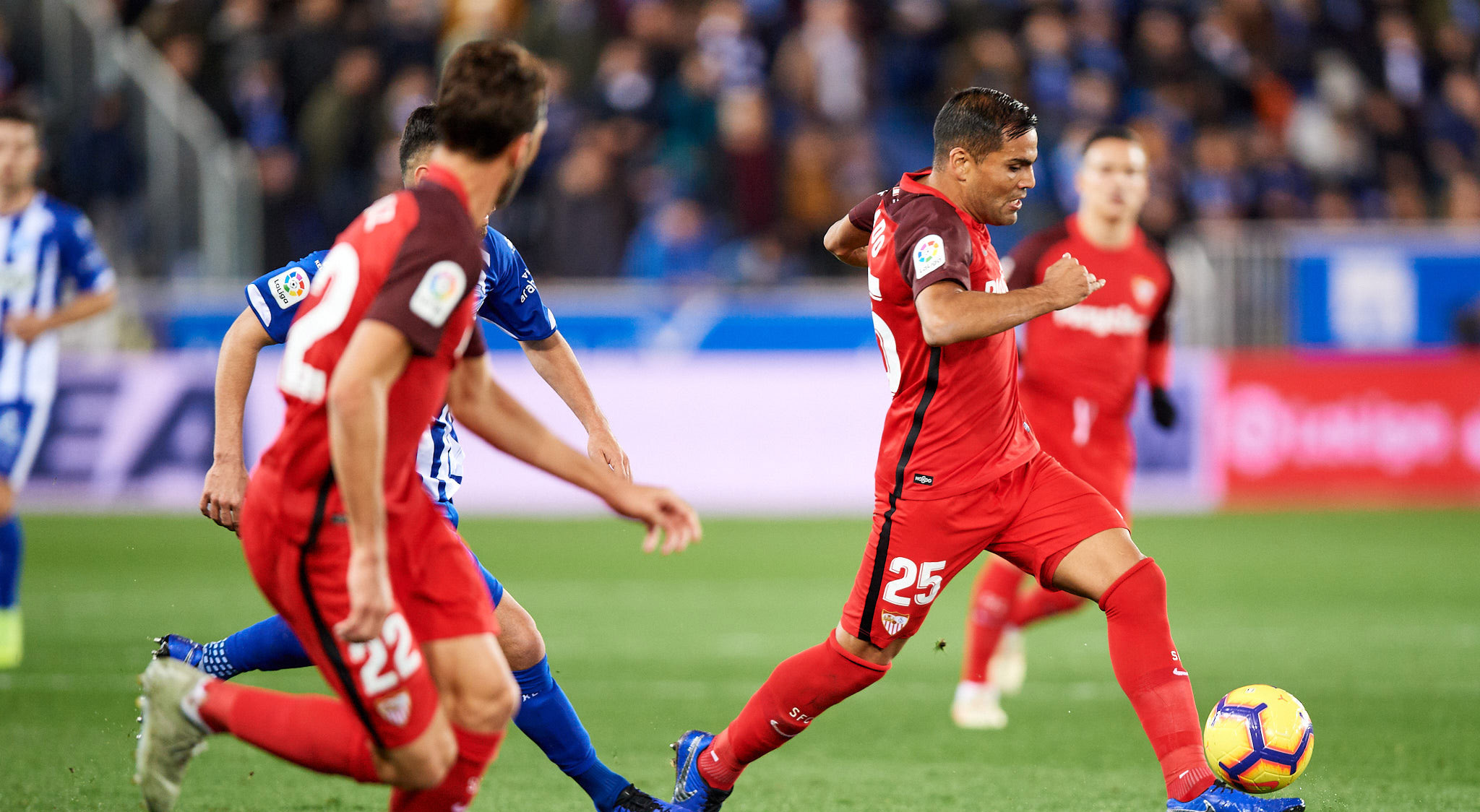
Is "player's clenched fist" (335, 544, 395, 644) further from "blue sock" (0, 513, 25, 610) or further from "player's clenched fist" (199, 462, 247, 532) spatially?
"blue sock" (0, 513, 25, 610)

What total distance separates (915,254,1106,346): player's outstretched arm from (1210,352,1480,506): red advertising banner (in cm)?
1045

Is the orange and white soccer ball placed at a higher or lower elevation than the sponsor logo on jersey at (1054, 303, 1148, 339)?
lower

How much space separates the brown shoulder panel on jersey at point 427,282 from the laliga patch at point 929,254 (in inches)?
59.6

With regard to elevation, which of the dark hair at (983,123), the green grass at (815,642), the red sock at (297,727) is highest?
the dark hair at (983,123)

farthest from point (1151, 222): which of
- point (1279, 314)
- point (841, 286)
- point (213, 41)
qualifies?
point (213, 41)

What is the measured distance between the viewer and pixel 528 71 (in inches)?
145

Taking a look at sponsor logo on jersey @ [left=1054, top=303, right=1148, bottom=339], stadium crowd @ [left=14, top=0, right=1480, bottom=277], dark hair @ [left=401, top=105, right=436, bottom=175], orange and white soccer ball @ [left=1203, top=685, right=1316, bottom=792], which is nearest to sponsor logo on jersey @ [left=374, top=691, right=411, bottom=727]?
dark hair @ [left=401, top=105, right=436, bottom=175]

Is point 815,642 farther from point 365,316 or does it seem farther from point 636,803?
point 365,316

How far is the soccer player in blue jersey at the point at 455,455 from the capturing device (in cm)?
455

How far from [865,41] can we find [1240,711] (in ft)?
46.1

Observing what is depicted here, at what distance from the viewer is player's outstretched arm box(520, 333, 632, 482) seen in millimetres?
4883

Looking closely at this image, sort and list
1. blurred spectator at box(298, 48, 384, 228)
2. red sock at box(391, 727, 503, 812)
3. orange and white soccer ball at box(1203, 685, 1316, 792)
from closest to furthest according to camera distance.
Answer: red sock at box(391, 727, 503, 812), orange and white soccer ball at box(1203, 685, 1316, 792), blurred spectator at box(298, 48, 384, 228)

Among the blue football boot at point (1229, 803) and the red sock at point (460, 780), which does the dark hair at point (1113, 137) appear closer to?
the blue football boot at point (1229, 803)

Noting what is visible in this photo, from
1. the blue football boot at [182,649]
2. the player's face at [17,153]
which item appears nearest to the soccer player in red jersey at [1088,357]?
the blue football boot at [182,649]
